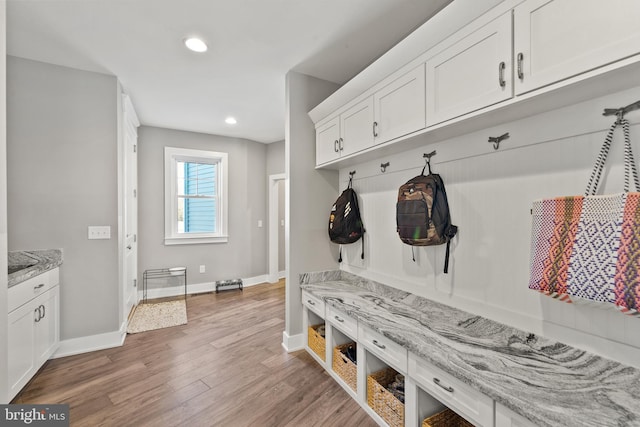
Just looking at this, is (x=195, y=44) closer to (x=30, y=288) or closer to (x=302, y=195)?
(x=302, y=195)

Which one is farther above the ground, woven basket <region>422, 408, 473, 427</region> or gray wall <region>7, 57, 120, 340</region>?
gray wall <region>7, 57, 120, 340</region>

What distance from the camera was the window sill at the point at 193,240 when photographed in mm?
4535

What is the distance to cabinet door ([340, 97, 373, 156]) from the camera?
2148 millimetres

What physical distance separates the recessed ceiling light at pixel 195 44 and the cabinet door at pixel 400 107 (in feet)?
4.77

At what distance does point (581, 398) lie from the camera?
0.99 metres

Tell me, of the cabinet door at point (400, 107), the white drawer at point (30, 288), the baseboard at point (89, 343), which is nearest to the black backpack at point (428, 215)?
the cabinet door at point (400, 107)

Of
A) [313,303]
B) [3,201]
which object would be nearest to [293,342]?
[313,303]

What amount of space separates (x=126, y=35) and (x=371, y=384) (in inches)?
121

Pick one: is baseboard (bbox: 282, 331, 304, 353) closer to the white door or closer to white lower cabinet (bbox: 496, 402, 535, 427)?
white lower cabinet (bbox: 496, 402, 535, 427)

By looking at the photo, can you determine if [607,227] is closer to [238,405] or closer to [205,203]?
[238,405]

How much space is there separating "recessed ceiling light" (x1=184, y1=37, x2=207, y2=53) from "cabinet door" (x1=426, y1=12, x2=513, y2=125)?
1762mm

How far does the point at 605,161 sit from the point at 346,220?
1.72 metres

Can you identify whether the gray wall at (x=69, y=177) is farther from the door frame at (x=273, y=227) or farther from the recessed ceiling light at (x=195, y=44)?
the door frame at (x=273, y=227)

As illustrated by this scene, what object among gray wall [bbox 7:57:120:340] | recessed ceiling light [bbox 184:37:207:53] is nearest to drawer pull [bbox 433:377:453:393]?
recessed ceiling light [bbox 184:37:207:53]
